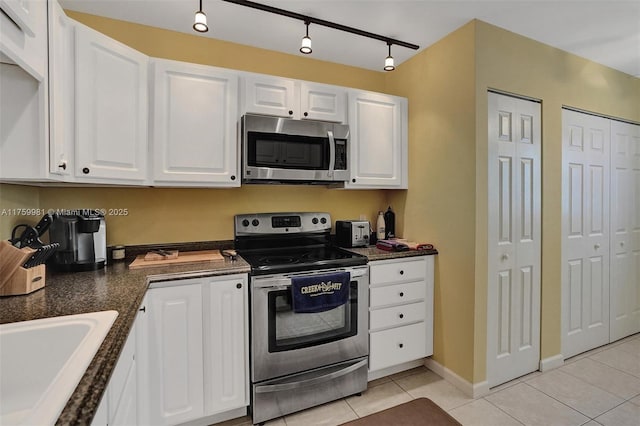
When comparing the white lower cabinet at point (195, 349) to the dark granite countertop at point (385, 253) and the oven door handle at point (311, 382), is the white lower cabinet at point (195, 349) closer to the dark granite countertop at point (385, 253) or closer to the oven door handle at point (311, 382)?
the oven door handle at point (311, 382)

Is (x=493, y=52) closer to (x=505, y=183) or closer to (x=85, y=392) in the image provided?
(x=505, y=183)

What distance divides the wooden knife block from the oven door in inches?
39.3

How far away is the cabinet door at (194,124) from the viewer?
1920 millimetres

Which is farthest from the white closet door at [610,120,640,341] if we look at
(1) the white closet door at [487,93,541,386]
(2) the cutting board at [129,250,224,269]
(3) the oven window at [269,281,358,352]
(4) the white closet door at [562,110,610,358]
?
(2) the cutting board at [129,250,224,269]

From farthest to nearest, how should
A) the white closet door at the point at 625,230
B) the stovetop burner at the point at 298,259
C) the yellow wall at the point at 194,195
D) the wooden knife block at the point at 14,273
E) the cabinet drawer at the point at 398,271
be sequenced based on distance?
1. the white closet door at the point at 625,230
2. the cabinet drawer at the point at 398,271
3. the yellow wall at the point at 194,195
4. the stovetop burner at the point at 298,259
5. the wooden knife block at the point at 14,273

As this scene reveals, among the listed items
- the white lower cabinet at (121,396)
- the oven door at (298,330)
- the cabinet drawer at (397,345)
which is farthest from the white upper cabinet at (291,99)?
the cabinet drawer at (397,345)

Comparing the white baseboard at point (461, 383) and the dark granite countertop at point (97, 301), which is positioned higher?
the dark granite countertop at point (97, 301)

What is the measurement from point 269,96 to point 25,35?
1296mm

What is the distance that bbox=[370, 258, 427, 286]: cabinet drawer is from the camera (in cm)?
223

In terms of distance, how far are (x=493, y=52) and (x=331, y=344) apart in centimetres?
227

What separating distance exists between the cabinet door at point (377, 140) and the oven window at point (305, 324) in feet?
3.02

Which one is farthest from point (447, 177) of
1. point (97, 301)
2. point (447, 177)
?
point (97, 301)

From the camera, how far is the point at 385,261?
2256mm

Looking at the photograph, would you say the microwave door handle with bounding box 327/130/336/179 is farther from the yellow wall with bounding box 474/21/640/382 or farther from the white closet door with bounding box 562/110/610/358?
the white closet door with bounding box 562/110/610/358
